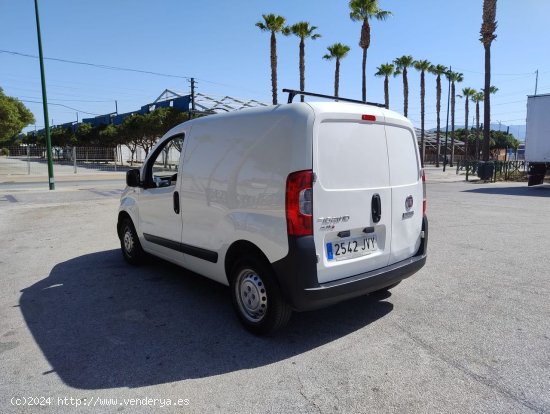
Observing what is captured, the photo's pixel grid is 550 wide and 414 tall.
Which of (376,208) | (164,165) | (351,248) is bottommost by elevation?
(351,248)

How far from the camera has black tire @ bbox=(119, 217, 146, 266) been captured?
5.62m

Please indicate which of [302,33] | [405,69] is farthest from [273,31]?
[405,69]

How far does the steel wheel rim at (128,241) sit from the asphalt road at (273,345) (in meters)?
0.30

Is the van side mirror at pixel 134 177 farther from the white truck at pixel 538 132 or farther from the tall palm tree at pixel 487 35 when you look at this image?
the tall palm tree at pixel 487 35

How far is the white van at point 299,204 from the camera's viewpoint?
3135mm

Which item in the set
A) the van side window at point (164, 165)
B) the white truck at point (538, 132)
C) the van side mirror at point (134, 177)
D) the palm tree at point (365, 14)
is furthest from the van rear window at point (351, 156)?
the palm tree at point (365, 14)

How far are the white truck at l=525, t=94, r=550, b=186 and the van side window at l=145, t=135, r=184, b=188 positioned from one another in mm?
19211

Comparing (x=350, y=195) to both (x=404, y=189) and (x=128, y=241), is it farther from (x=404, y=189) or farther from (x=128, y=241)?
(x=128, y=241)

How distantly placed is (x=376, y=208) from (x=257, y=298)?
129 cm

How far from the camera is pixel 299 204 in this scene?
3.09 metres

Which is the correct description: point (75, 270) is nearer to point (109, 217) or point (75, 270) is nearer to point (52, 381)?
point (52, 381)

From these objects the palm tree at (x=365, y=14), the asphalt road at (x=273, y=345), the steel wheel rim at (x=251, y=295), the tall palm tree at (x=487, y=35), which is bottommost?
the asphalt road at (x=273, y=345)

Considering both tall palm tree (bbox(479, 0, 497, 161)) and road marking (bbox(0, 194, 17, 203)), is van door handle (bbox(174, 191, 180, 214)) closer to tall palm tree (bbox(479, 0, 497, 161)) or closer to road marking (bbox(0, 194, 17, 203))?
road marking (bbox(0, 194, 17, 203))

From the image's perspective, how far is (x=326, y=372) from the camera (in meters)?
2.94
